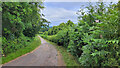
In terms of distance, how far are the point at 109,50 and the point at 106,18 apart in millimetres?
915

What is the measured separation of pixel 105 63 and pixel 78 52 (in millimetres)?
4343

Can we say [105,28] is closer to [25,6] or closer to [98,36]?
[98,36]

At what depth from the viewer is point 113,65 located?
2.59m

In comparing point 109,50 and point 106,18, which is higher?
point 106,18

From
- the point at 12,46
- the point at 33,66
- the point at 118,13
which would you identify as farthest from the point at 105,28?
the point at 12,46

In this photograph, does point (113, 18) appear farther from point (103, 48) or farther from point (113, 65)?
point (113, 65)

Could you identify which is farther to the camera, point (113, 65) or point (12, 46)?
point (12, 46)

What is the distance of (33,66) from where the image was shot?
6281 millimetres

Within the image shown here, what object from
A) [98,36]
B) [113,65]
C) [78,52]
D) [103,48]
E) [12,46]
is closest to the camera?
[113,65]

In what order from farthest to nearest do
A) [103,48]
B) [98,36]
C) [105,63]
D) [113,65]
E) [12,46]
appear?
[12,46], [98,36], [103,48], [105,63], [113,65]

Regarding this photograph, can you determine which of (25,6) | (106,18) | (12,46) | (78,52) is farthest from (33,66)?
(25,6)

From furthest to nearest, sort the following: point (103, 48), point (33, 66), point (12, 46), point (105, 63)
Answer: point (12, 46), point (33, 66), point (103, 48), point (105, 63)

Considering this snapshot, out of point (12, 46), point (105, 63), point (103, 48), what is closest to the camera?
point (105, 63)

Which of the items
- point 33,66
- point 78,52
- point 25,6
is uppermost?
point 25,6
